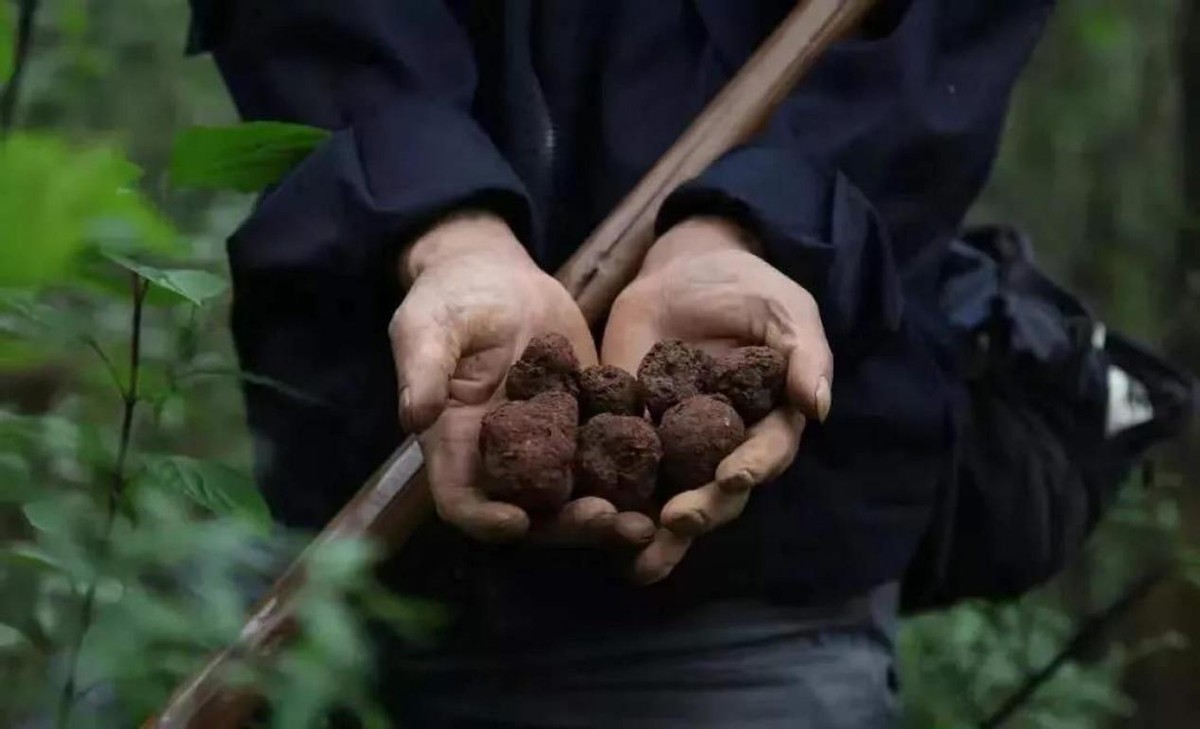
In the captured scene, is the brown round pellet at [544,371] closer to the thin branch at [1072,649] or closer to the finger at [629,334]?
the finger at [629,334]

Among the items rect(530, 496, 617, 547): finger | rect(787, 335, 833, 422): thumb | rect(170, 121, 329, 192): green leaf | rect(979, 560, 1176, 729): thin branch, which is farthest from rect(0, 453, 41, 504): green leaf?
rect(979, 560, 1176, 729): thin branch

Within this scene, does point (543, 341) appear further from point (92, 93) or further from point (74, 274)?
point (92, 93)

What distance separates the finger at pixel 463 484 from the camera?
3.44ft

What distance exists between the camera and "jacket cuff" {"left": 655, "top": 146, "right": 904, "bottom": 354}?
46.6 inches

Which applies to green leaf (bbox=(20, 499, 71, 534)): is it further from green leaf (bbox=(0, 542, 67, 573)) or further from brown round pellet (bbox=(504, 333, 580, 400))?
brown round pellet (bbox=(504, 333, 580, 400))

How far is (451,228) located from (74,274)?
33 centimetres

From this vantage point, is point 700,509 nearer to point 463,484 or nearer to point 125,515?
point 463,484

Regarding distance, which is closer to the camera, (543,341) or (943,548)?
(543,341)

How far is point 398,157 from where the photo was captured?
1.20 meters

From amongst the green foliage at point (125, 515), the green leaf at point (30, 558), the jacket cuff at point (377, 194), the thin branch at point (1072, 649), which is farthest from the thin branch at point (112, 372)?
the thin branch at point (1072, 649)

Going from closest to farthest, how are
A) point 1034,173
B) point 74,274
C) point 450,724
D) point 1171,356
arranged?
1. point 74,274
2. point 450,724
3. point 1171,356
4. point 1034,173

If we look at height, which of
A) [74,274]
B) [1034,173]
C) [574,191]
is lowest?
[1034,173]

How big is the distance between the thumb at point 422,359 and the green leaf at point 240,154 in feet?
0.36

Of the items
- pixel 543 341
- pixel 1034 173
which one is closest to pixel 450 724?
pixel 543 341
